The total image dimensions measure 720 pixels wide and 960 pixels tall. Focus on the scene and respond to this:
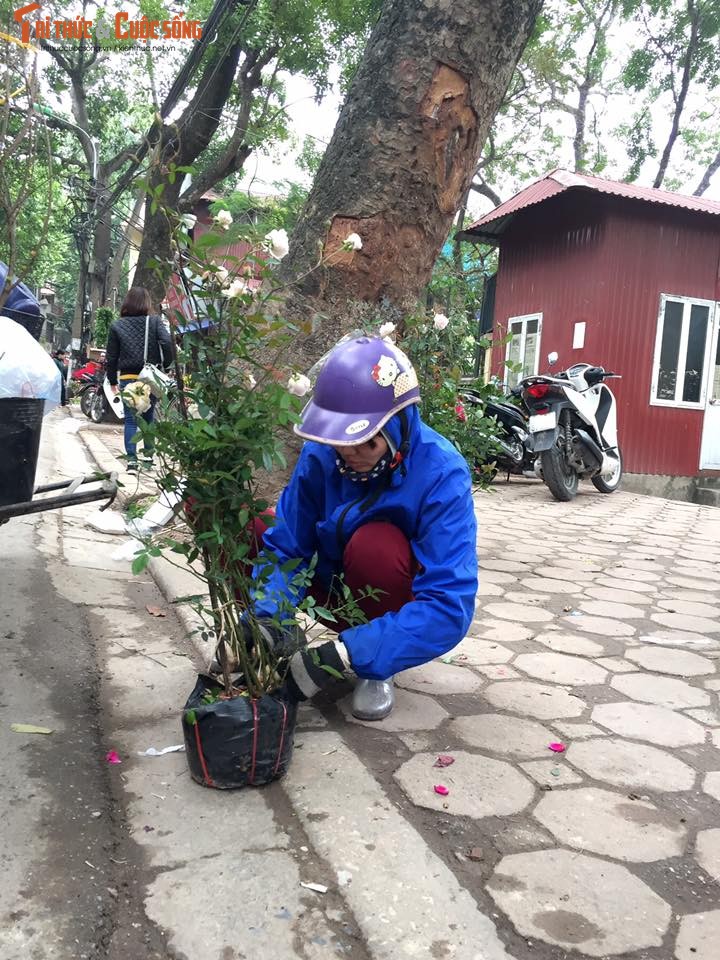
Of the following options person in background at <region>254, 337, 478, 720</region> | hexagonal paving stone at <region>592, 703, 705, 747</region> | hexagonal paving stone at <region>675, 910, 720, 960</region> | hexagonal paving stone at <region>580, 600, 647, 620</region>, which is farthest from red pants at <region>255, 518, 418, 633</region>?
hexagonal paving stone at <region>580, 600, 647, 620</region>

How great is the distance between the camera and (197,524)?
1852 millimetres

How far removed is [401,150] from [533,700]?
7.23ft

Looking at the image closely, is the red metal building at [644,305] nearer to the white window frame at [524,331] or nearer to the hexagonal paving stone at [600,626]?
the white window frame at [524,331]

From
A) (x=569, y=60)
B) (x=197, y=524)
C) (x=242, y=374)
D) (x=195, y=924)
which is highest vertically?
(x=569, y=60)

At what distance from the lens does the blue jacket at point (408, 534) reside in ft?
6.67

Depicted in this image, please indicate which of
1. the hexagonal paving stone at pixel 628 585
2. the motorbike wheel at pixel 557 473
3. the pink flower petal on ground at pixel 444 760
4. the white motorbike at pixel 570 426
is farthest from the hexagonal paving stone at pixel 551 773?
the motorbike wheel at pixel 557 473

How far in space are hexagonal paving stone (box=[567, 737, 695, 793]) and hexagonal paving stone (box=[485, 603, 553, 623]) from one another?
1299 millimetres

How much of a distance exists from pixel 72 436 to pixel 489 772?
8.52 meters

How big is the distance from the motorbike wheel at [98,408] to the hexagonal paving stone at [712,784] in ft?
36.8

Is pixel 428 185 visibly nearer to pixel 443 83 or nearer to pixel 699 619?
pixel 443 83

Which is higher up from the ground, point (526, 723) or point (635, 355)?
point (635, 355)

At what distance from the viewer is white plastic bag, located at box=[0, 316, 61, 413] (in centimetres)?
239

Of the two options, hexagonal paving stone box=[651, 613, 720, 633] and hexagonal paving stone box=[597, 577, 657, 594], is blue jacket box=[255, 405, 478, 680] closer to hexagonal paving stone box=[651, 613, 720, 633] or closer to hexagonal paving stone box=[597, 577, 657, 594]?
hexagonal paving stone box=[651, 613, 720, 633]

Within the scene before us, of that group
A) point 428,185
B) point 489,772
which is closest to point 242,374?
point 489,772
